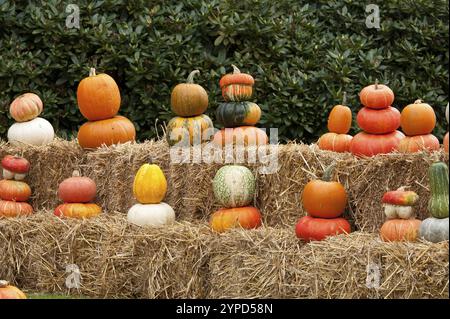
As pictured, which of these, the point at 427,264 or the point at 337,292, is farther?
the point at 337,292

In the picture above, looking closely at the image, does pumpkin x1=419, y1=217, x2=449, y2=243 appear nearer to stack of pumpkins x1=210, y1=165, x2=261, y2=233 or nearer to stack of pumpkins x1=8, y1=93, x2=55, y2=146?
stack of pumpkins x1=210, y1=165, x2=261, y2=233

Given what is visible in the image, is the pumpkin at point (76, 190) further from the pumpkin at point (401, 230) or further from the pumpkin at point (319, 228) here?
the pumpkin at point (401, 230)

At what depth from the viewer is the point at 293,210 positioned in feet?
24.2

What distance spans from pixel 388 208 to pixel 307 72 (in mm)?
3479

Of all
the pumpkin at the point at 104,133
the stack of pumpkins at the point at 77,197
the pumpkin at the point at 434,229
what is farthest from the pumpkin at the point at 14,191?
the pumpkin at the point at 434,229

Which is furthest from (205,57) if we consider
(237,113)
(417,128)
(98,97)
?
(417,128)

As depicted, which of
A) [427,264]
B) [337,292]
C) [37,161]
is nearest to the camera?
[427,264]

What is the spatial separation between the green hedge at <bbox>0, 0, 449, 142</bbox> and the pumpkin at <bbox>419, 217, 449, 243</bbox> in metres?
3.48

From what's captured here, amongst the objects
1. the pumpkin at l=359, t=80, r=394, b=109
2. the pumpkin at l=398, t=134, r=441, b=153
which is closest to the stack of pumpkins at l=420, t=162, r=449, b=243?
the pumpkin at l=398, t=134, r=441, b=153

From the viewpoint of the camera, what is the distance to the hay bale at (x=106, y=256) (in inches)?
281

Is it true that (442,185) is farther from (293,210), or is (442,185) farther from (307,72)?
(307,72)
